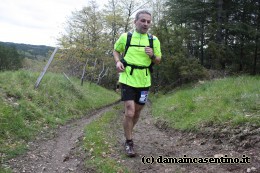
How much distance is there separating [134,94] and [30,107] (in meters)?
5.70

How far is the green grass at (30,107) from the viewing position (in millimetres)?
7226

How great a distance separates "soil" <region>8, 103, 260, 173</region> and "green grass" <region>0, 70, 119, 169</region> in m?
0.46

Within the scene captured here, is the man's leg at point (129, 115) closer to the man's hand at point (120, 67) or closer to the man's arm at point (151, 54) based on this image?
the man's hand at point (120, 67)

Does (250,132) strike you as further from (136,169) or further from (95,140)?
(95,140)

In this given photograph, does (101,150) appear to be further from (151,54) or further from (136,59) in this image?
(151,54)

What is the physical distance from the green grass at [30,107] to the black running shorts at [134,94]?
2787 millimetres

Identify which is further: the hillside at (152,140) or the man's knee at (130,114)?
the man's knee at (130,114)

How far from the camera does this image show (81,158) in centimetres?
592

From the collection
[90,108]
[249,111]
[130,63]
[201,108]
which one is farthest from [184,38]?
[130,63]

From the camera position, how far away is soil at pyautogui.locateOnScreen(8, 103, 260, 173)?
4805mm

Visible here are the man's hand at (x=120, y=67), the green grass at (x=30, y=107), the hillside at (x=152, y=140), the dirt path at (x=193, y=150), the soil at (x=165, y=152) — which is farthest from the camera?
the green grass at (x=30, y=107)

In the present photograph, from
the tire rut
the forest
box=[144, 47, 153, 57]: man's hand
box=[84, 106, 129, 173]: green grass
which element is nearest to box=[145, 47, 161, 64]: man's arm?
box=[144, 47, 153, 57]: man's hand

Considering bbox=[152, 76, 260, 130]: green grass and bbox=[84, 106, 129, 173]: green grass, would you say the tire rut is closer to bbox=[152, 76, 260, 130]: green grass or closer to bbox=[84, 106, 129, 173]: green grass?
bbox=[84, 106, 129, 173]: green grass

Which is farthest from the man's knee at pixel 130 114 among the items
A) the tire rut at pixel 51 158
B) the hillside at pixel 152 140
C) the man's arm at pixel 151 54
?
the tire rut at pixel 51 158
